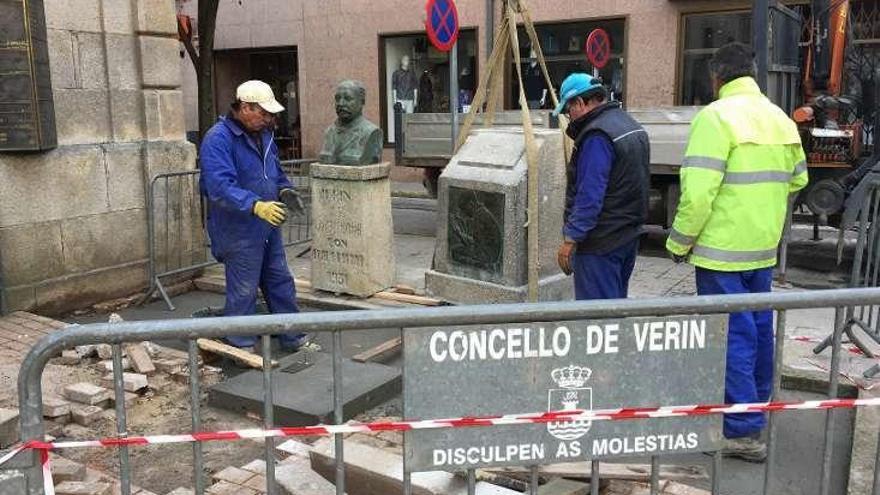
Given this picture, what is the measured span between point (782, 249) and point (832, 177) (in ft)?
5.72

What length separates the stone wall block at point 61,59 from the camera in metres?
6.59

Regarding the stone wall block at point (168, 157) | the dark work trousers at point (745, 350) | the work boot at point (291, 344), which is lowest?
the work boot at point (291, 344)

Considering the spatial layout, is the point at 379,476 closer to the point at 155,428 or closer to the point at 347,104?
the point at 155,428

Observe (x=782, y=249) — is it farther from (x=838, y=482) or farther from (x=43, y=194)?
(x=43, y=194)

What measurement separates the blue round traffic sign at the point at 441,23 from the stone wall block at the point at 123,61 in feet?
8.99

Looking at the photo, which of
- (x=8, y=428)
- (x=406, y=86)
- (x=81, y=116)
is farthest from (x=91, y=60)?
(x=406, y=86)

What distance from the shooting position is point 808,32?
9.55 metres

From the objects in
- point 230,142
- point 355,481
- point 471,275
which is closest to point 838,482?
point 355,481

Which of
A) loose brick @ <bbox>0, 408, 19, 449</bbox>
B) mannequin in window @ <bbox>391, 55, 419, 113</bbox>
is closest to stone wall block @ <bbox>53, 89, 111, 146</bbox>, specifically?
loose brick @ <bbox>0, 408, 19, 449</bbox>

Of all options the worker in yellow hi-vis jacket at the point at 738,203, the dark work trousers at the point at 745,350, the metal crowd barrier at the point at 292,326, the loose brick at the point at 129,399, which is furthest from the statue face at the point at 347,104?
the metal crowd barrier at the point at 292,326

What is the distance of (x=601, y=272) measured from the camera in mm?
4672

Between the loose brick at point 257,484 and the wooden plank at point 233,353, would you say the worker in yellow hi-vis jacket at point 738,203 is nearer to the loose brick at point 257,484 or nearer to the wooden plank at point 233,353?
the loose brick at point 257,484

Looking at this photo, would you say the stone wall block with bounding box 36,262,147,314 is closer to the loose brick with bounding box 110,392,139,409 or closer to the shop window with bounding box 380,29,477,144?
the loose brick with bounding box 110,392,139,409

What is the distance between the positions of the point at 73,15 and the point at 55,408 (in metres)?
3.83
